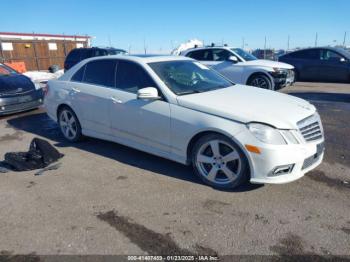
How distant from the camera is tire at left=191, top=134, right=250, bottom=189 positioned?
3.79 metres

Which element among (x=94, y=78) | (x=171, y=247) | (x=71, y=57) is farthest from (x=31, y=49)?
(x=171, y=247)

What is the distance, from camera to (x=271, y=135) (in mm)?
3570

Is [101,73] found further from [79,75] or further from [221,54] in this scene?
[221,54]

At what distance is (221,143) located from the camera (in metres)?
3.88

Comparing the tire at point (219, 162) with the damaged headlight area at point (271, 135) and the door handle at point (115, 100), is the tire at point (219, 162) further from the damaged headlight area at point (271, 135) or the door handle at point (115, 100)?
the door handle at point (115, 100)

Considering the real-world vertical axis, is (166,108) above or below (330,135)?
above

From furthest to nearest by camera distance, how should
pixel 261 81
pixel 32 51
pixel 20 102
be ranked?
1. pixel 32 51
2. pixel 261 81
3. pixel 20 102

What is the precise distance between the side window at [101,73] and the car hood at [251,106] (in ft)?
5.00

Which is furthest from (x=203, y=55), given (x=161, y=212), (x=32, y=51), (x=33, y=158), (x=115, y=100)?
(x=32, y=51)

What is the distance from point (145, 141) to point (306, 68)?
36.8 feet

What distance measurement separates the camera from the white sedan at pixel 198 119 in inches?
143

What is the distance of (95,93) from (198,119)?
211 cm

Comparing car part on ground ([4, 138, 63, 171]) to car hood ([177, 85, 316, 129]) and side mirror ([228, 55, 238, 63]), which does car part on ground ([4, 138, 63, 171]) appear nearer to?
car hood ([177, 85, 316, 129])

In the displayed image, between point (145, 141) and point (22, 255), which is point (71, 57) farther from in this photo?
point (22, 255)
